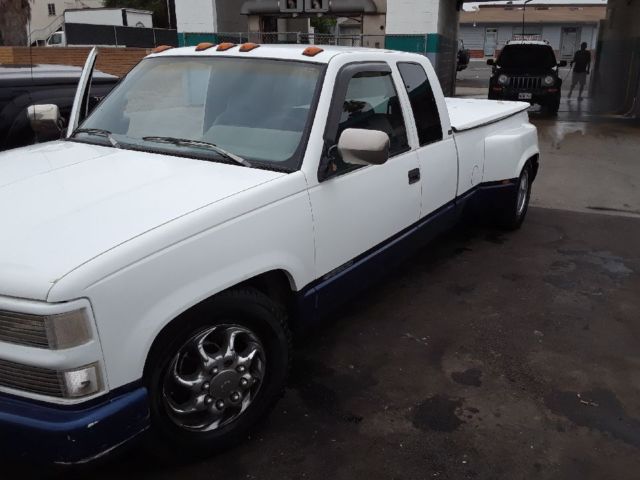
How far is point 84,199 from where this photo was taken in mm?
2557

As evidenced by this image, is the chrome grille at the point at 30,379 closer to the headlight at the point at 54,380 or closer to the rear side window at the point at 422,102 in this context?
the headlight at the point at 54,380

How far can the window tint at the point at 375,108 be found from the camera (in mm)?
3460

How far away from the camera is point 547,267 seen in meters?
5.20

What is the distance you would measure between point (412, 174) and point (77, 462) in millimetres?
2637

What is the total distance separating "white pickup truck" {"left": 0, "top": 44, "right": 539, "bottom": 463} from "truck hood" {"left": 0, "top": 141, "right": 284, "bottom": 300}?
1 cm

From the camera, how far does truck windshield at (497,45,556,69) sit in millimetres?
16625

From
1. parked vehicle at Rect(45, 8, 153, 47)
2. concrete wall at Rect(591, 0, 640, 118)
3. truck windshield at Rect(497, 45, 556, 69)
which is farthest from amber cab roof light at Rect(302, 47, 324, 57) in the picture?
parked vehicle at Rect(45, 8, 153, 47)

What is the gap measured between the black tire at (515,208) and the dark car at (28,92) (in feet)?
12.7

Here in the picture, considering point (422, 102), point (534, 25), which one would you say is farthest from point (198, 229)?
point (534, 25)

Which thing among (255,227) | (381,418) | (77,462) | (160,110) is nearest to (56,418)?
(77,462)

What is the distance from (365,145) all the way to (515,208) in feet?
11.0

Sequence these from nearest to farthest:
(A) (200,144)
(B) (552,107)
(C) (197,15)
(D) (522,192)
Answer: (A) (200,144), (D) (522,192), (B) (552,107), (C) (197,15)

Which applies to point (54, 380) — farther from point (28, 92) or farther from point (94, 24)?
point (94, 24)

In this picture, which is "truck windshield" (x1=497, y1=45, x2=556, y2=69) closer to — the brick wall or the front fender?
the brick wall
